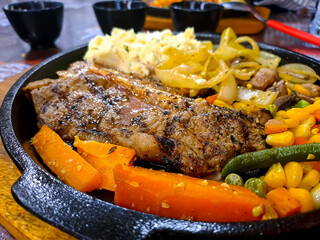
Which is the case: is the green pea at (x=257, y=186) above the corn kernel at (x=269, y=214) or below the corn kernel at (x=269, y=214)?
below

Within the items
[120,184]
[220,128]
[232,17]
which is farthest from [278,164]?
[232,17]

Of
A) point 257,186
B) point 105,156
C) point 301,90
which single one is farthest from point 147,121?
point 301,90


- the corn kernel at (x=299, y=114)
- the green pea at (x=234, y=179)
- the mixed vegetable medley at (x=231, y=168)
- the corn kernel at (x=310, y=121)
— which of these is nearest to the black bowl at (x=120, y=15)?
the mixed vegetable medley at (x=231, y=168)

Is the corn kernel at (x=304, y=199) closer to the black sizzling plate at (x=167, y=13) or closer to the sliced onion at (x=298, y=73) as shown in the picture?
the sliced onion at (x=298, y=73)

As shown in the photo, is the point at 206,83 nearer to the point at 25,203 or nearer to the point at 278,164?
Result: the point at 278,164

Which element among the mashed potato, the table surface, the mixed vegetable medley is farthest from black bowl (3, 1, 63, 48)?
the mixed vegetable medley

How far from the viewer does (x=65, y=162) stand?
2.14 m

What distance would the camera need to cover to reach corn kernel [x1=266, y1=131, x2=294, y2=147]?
2.19 meters

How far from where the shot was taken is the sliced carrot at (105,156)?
2.11 meters

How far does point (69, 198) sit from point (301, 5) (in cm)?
815

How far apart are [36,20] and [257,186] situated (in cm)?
458

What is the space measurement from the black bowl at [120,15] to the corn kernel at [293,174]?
3974 millimetres

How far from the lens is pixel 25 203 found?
64.0 inches

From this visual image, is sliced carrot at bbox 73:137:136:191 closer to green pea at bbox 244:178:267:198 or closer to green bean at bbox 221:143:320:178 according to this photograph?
green bean at bbox 221:143:320:178
